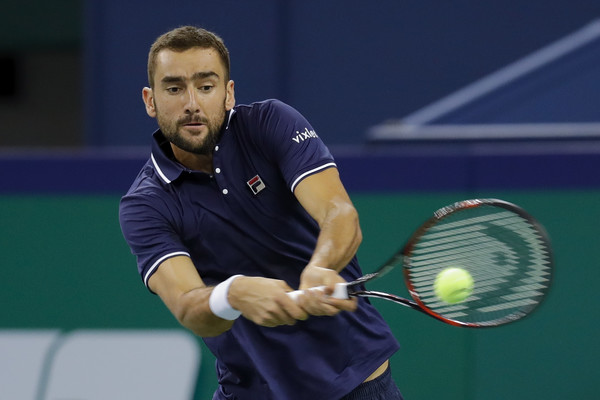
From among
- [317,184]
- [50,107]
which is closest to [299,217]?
[317,184]

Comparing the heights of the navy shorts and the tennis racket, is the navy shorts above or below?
below

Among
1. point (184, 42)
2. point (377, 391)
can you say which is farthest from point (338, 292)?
point (184, 42)

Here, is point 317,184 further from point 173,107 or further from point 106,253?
point 106,253

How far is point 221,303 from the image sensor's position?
227 centimetres

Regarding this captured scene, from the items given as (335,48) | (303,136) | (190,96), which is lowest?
(335,48)

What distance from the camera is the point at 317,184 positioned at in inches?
97.9

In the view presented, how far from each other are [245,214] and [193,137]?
247 mm

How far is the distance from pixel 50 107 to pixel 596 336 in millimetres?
8671

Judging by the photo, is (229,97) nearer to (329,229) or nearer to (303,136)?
(303,136)

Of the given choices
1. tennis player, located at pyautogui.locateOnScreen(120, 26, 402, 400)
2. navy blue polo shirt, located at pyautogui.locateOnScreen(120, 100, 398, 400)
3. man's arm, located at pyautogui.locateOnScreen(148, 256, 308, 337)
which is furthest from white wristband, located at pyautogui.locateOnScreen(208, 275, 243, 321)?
navy blue polo shirt, located at pyautogui.locateOnScreen(120, 100, 398, 400)

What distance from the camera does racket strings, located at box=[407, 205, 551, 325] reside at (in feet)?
8.37

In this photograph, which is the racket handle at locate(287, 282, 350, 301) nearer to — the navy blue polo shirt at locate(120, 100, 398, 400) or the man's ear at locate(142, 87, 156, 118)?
the navy blue polo shirt at locate(120, 100, 398, 400)

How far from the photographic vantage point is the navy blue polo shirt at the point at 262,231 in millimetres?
2562

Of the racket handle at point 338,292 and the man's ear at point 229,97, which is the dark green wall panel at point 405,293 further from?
the racket handle at point 338,292
